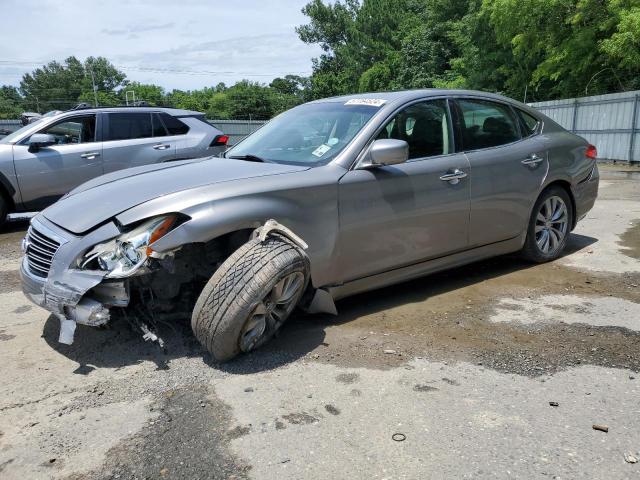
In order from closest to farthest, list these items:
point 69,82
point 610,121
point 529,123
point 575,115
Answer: point 529,123, point 610,121, point 575,115, point 69,82

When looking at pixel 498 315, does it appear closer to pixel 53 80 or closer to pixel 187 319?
pixel 187 319

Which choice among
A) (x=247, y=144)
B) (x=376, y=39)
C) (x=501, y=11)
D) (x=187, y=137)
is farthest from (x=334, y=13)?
(x=247, y=144)

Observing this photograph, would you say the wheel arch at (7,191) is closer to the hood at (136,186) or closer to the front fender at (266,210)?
the hood at (136,186)

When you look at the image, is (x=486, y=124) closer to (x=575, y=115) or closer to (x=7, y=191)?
(x=7, y=191)

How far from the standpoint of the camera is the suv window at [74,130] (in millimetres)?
8164

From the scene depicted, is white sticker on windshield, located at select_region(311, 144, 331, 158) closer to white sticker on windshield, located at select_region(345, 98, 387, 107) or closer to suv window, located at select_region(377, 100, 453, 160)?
suv window, located at select_region(377, 100, 453, 160)

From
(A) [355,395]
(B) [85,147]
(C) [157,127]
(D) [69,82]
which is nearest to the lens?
(A) [355,395]

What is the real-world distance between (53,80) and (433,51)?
8417 centimetres

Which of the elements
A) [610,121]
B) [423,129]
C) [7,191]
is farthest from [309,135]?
[610,121]

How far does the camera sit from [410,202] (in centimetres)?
411

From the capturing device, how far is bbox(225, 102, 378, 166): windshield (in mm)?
4059

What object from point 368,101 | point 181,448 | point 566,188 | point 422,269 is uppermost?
point 368,101

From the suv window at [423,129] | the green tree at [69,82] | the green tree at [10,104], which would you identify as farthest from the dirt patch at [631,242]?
the green tree at [69,82]

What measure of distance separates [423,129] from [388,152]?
766mm
